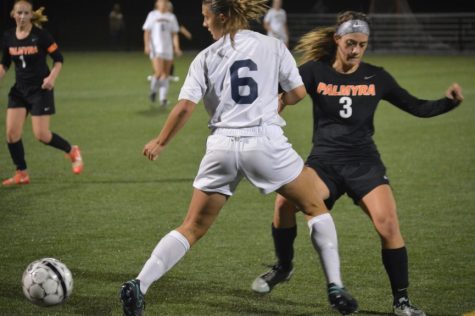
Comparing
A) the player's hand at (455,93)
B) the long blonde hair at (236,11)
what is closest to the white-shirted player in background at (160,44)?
the player's hand at (455,93)

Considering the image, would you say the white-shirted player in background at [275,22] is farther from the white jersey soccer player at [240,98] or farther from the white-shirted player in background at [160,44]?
the white jersey soccer player at [240,98]

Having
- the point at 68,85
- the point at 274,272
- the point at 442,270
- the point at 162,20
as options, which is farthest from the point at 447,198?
the point at 68,85

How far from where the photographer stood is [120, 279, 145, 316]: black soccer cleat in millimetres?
5035

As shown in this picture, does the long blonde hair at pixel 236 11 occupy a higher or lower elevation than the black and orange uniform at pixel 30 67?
higher

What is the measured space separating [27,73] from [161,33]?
922 centimetres

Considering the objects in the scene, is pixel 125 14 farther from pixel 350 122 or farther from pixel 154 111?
pixel 350 122

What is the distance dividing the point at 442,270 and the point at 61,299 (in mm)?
2968

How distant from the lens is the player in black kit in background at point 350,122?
5.62 m

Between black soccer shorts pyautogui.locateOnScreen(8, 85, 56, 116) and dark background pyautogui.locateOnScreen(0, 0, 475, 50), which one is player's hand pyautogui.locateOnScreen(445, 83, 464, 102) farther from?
dark background pyautogui.locateOnScreen(0, 0, 475, 50)

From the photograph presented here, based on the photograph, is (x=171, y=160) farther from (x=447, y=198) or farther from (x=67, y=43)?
(x=67, y=43)

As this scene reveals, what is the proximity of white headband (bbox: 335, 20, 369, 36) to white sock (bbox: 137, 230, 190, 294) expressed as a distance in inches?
69.8

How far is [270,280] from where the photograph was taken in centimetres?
607

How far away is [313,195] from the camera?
17.6 ft

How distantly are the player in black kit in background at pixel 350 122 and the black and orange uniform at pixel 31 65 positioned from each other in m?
5.23
